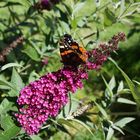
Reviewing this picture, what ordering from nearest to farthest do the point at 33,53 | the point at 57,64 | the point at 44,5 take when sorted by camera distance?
the point at 33,53 → the point at 44,5 → the point at 57,64

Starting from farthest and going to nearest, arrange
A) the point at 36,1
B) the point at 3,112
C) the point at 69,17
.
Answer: the point at 36,1 < the point at 69,17 < the point at 3,112

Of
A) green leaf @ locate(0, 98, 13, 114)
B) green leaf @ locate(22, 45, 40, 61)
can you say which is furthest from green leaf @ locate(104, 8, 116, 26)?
green leaf @ locate(0, 98, 13, 114)

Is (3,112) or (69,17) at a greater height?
(69,17)

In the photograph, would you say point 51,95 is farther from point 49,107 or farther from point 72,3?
point 72,3

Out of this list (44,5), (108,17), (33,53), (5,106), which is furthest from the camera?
(44,5)

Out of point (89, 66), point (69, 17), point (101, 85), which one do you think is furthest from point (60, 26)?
point (101, 85)

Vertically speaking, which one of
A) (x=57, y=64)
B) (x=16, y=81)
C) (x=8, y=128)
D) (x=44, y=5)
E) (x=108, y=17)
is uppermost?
(x=44, y=5)

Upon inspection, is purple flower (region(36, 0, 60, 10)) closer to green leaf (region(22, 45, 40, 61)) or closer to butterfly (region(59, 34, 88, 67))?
green leaf (region(22, 45, 40, 61))

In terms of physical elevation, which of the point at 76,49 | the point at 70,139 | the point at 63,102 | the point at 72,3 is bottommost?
the point at 70,139

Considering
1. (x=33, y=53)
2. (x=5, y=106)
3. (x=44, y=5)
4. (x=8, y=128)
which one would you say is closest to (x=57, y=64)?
(x=44, y=5)

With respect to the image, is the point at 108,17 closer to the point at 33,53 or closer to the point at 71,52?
the point at 71,52

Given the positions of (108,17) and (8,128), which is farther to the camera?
(108,17)
